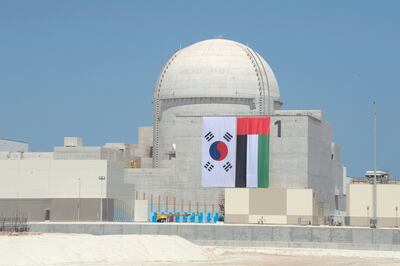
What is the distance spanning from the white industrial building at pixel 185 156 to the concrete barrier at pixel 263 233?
67.2 ft

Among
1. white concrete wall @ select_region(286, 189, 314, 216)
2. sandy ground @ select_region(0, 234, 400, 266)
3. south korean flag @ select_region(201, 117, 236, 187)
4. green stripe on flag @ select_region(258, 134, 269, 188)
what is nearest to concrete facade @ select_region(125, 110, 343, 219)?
green stripe on flag @ select_region(258, 134, 269, 188)

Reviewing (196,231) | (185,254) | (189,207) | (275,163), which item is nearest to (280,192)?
(275,163)

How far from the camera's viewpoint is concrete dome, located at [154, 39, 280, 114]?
13038cm

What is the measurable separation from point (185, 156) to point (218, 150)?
5179mm

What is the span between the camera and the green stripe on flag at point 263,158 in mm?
119875

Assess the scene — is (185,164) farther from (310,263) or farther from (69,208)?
(310,263)

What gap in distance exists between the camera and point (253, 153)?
120125 millimetres

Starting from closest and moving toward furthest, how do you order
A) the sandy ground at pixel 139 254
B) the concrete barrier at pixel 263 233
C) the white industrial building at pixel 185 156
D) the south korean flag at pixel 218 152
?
Answer: the sandy ground at pixel 139 254
the concrete barrier at pixel 263 233
the white industrial building at pixel 185 156
the south korean flag at pixel 218 152

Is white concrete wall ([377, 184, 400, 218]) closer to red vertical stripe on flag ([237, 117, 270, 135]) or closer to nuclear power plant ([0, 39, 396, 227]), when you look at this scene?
nuclear power plant ([0, 39, 396, 227])

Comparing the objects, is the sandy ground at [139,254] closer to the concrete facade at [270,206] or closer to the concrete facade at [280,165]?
the concrete facade at [270,206]

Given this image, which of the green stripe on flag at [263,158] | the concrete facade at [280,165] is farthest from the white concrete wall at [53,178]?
the green stripe on flag at [263,158]

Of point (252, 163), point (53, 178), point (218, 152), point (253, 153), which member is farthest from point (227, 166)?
point (53, 178)

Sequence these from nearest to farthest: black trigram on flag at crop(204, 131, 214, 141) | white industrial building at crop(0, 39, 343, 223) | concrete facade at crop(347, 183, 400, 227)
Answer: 1. concrete facade at crop(347, 183, 400, 227)
2. white industrial building at crop(0, 39, 343, 223)
3. black trigram on flag at crop(204, 131, 214, 141)

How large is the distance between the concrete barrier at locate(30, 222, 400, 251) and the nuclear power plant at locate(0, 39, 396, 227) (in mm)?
20164
